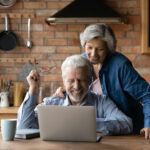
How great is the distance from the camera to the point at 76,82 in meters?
2.29

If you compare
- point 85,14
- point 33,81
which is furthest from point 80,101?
point 85,14

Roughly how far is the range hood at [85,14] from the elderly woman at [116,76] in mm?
1498

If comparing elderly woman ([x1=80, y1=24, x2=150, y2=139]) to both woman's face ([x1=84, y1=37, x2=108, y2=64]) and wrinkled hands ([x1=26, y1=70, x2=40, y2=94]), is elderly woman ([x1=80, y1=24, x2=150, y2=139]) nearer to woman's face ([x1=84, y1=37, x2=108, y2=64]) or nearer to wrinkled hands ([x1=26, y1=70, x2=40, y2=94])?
woman's face ([x1=84, y1=37, x2=108, y2=64])

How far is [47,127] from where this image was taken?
2021mm

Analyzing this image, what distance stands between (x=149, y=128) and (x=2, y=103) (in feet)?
7.78

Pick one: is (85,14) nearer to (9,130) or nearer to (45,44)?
(45,44)

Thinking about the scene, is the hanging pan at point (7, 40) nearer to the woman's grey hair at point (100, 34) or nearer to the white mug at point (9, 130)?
the woman's grey hair at point (100, 34)

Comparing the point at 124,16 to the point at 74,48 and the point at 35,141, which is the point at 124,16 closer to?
the point at 74,48

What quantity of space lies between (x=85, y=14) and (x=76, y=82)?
1933 millimetres

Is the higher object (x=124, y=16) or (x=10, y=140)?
(x=124, y=16)

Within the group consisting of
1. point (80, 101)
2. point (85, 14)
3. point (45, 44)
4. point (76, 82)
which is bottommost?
point (80, 101)

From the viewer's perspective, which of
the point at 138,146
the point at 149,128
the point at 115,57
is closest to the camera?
the point at 138,146

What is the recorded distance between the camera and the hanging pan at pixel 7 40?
4.45 meters

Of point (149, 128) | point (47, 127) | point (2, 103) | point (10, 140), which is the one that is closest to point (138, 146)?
point (149, 128)
